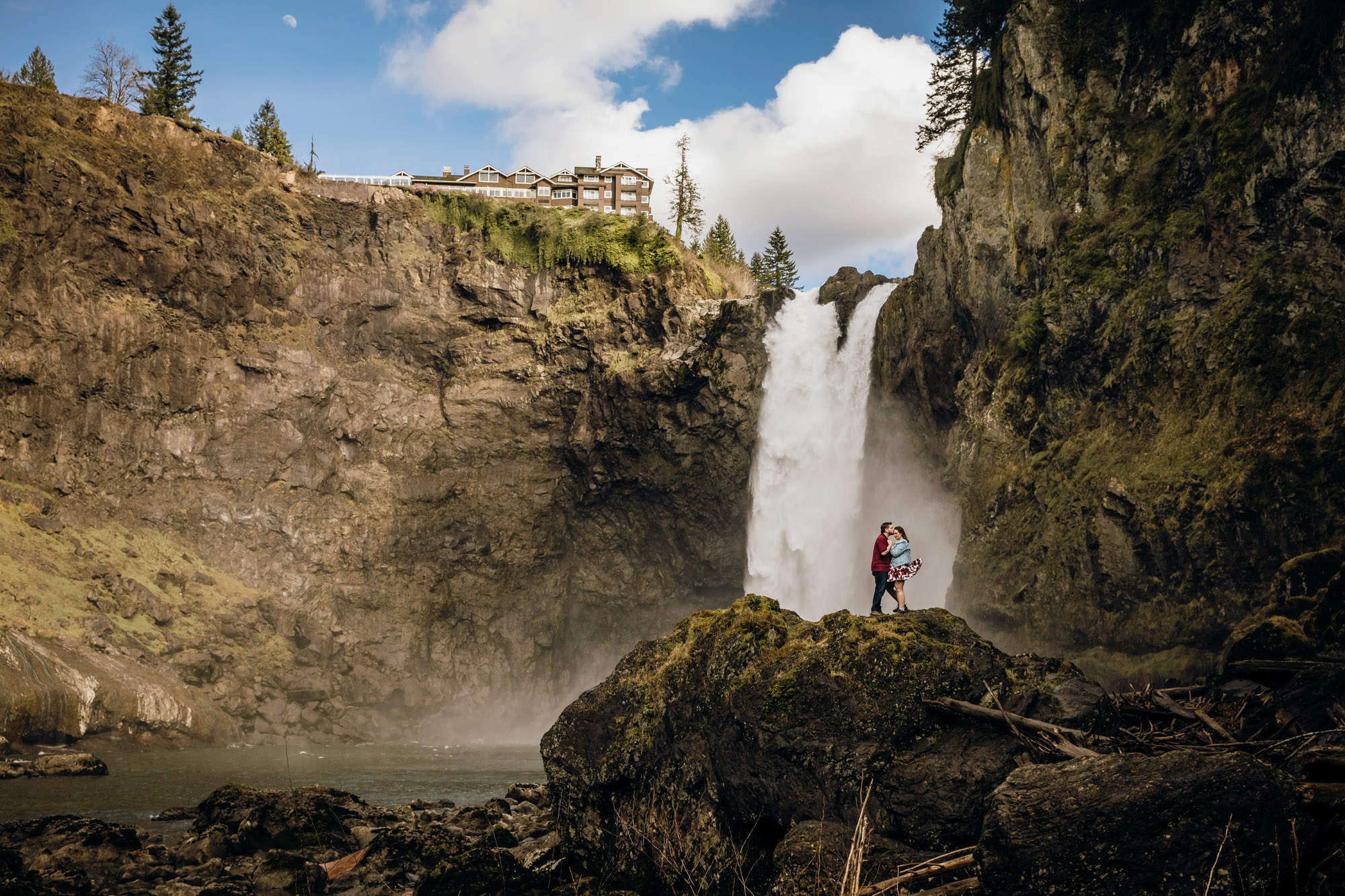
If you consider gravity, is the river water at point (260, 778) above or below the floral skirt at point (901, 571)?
below

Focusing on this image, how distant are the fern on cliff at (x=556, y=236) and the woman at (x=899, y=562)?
3621 centimetres

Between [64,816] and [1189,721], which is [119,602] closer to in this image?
[64,816]

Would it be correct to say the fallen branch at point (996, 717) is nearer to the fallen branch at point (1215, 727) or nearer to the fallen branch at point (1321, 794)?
the fallen branch at point (1215, 727)

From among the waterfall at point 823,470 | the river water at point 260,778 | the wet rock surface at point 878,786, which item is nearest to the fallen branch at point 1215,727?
the wet rock surface at point 878,786

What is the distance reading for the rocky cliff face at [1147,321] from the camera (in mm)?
21281

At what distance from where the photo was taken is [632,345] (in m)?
47.5

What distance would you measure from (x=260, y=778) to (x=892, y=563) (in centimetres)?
2092

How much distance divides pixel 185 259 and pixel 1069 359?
40666mm

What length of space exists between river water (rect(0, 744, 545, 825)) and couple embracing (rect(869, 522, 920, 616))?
13847mm

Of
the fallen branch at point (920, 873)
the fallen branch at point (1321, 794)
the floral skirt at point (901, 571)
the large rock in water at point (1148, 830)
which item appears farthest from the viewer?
the floral skirt at point (901, 571)

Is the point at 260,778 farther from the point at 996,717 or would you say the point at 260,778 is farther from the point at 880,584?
the point at 996,717

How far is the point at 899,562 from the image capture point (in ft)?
48.9

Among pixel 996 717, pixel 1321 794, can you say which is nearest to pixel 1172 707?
pixel 996 717

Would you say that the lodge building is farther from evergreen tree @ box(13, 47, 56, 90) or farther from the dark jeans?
the dark jeans
